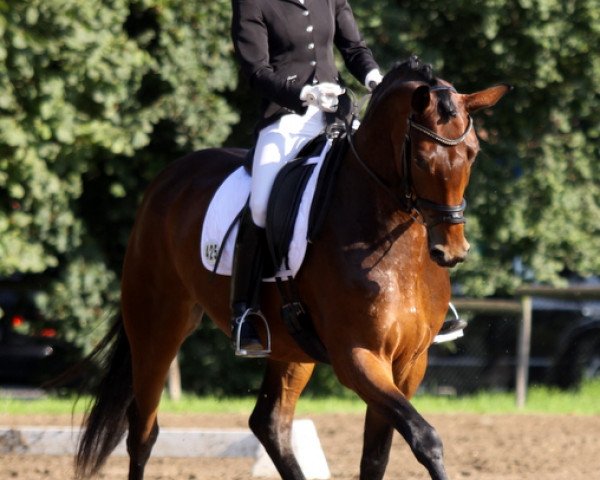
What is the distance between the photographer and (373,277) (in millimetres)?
5328

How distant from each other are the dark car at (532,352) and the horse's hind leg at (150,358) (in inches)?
252

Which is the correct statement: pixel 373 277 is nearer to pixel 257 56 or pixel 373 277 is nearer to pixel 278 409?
pixel 257 56

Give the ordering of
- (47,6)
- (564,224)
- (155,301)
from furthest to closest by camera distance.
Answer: (564,224), (47,6), (155,301)

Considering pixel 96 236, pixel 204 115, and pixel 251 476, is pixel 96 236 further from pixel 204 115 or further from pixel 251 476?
pixel 251 476

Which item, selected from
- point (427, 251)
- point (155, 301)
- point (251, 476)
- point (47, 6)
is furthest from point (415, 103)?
point (47, 6)

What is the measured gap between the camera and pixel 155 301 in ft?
22.9

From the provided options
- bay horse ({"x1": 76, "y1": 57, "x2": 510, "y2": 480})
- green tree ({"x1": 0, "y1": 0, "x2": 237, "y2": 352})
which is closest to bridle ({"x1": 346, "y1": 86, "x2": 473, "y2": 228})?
bay horse ({"x1": 76, "y1": 57, "x2": 510, "y2": 480})

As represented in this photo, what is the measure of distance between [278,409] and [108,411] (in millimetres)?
1129

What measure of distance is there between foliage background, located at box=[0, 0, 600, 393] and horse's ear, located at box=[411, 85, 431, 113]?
216 inches

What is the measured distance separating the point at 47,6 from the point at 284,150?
457 centimetres

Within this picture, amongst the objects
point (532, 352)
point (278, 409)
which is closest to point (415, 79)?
point (278, 409)

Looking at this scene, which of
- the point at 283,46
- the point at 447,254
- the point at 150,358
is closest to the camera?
the point at 447,254

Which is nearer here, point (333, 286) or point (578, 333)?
point (333, 286)

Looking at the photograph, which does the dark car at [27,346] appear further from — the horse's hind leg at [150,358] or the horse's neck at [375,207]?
the horse's neck at [375,207]
